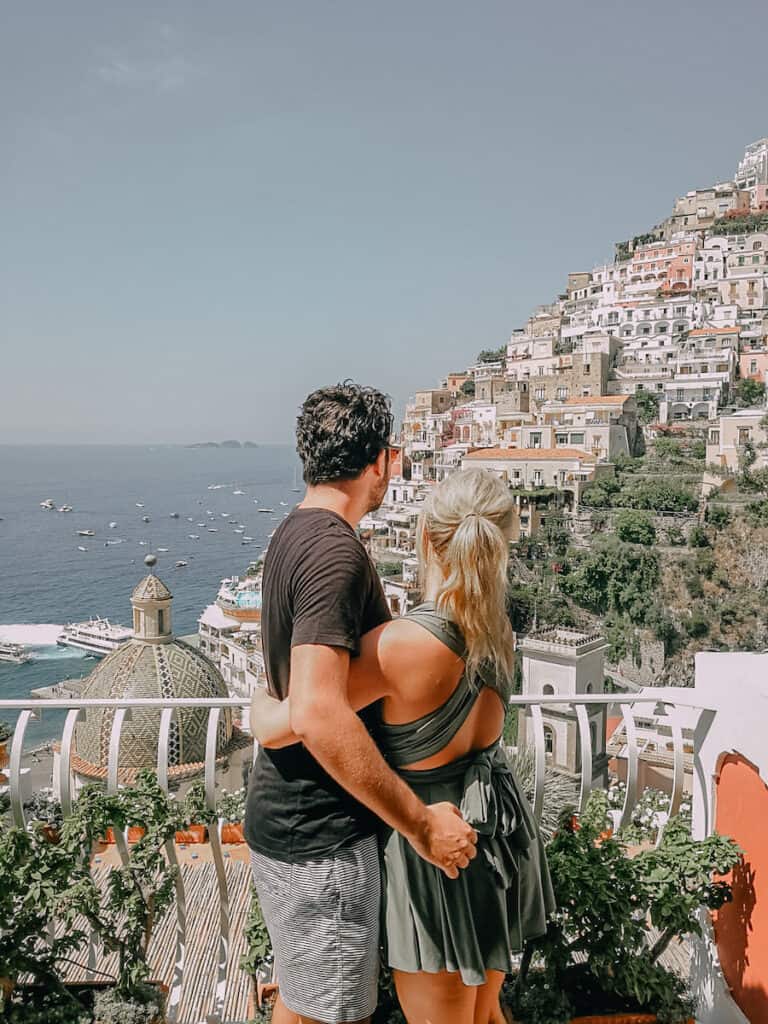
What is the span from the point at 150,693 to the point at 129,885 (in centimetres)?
739

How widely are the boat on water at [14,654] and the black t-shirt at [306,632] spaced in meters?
47.3

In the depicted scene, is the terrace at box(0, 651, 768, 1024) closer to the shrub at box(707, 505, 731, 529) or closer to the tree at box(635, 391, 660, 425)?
the shrub at box(707, 505, 731, 529)

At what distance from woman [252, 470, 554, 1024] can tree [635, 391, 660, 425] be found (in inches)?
1882

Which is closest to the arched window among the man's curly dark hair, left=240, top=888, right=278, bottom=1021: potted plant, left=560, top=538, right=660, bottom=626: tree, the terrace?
the terrace

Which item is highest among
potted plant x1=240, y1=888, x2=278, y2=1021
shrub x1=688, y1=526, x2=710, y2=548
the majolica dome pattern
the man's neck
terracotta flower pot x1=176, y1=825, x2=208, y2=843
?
the man's neck

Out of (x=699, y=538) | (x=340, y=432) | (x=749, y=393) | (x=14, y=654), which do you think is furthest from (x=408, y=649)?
(x=749, y=393)

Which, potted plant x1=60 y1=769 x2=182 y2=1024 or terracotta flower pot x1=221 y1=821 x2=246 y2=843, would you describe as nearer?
potted plant x1=60 y1=769 x2=182 y2=1024

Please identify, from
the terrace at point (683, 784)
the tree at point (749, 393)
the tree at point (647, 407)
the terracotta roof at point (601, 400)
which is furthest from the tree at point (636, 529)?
the terrace at point (683, 784)

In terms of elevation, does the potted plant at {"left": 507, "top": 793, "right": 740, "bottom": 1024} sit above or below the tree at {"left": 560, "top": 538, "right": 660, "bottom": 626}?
above

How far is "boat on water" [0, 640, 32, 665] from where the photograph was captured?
43.4 m

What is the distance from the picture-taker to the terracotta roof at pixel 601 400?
44.8 meters

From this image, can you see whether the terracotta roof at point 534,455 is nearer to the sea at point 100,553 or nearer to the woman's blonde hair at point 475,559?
the sea at point 100,553

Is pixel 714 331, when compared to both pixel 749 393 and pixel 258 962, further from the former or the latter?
pixel 258 962

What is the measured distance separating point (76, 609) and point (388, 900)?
2431 inches
